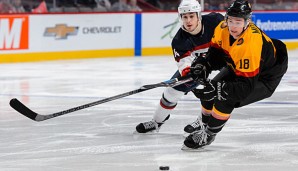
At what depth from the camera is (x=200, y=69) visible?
183 inches

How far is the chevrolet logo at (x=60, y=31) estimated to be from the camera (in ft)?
38.3

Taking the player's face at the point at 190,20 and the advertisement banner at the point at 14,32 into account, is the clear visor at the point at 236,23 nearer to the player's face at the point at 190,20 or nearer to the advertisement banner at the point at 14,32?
the player's face at the point at 190,20

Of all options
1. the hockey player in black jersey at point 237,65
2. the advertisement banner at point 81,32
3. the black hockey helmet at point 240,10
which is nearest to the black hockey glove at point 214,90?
the hockey player in black jersey at point 237,65

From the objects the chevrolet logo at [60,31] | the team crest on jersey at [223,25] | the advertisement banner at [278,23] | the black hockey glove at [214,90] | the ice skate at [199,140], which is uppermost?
the team crest on jersey at [223,25]

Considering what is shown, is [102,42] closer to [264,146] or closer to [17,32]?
[17,32]

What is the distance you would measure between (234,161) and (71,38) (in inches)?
303

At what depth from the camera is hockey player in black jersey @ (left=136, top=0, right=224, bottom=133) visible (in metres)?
5.02

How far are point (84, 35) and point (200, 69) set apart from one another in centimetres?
743

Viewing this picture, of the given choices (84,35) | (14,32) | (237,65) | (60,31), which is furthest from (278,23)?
(237,65)

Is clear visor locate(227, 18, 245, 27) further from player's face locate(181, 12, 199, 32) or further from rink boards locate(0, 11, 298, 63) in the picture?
rink boards locate(0, 11, 298, 63)

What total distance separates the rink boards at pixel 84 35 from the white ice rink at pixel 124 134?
231cm

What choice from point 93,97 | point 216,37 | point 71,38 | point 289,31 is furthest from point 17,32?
point 216,37

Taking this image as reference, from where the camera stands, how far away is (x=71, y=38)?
38.9ft

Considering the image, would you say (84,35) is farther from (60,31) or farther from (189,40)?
(189,40)
